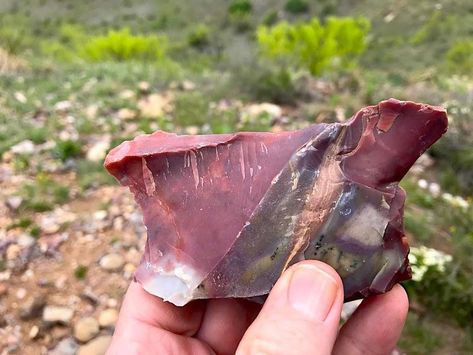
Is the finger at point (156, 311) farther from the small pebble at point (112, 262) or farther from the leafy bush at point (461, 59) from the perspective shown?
the leafy bush at point (461, 59)

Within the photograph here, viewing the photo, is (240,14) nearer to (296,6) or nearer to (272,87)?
(296,6)

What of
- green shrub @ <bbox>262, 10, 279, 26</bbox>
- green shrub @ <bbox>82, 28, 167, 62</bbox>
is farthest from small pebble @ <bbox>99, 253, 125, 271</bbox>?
green shrub @ <bbox>262, 10, 279, 26</bbox>

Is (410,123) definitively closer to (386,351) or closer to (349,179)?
(349,179)

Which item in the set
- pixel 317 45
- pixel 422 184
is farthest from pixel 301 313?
pixel 317 45

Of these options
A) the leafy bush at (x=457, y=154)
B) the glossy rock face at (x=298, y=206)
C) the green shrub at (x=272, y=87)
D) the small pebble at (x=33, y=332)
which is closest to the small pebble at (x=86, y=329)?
the small pebble at (x=33, y=332)

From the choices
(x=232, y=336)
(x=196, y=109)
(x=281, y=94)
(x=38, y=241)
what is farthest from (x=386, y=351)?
(x=281, y=94)

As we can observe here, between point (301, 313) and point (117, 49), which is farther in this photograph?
point (117, 49)
